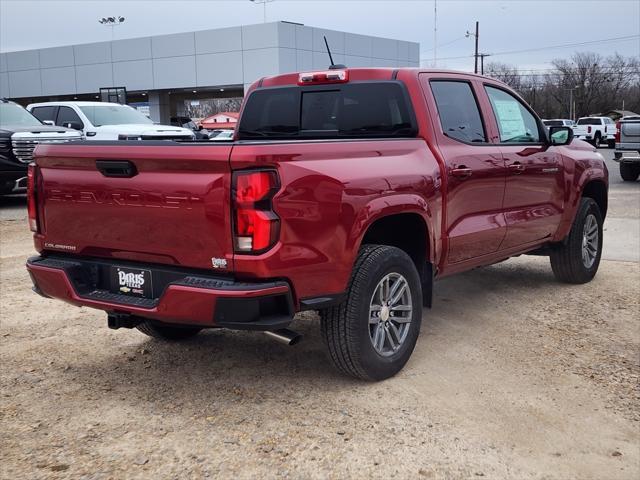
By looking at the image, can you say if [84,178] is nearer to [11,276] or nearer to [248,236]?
[248,236]

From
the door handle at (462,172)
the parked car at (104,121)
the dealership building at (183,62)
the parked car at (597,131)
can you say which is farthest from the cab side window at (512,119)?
the parked car at (597,131)

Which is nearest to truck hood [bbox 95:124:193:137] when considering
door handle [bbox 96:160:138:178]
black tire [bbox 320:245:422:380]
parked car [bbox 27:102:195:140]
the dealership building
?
parked car [bbox 27:102:195:140]

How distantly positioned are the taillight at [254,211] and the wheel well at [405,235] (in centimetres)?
105

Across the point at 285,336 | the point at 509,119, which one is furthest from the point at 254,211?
the point at 509,119

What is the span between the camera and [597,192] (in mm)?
7168

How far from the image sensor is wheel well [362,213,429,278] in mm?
4477

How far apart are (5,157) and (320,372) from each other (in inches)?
407

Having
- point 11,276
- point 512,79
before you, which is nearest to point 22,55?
point 11,276

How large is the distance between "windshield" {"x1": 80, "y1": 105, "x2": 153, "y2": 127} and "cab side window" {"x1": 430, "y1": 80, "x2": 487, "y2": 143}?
463 inches

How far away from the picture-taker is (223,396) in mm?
4094

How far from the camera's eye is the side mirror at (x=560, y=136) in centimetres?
616

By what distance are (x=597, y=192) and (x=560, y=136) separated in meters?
1.30

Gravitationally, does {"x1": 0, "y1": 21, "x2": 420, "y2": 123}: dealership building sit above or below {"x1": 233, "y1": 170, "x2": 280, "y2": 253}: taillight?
above

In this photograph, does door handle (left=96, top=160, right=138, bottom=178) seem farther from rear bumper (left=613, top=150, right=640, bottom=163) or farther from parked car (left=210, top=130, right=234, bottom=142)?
rear bumper (left=613, top=150, right=640, bottom=163)
